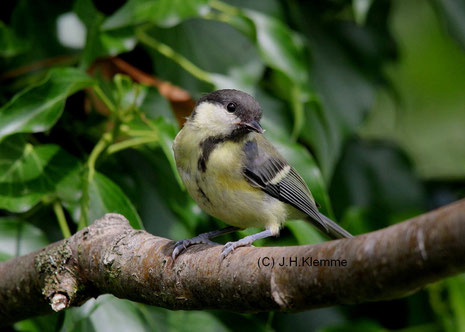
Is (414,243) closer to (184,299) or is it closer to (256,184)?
(184,299)

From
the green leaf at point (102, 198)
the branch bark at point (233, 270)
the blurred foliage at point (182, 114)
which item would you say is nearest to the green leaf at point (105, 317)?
the blurred foliage at point (182, 114)

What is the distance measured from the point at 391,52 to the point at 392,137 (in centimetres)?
55

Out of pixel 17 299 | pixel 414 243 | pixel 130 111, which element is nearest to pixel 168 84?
pixel 130 111

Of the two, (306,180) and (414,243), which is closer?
(414,243)

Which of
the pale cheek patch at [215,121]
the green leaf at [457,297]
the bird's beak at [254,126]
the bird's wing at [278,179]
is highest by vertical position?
the pale cheek patch at [215,121]

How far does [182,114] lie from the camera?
253cm

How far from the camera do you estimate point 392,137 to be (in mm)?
3426

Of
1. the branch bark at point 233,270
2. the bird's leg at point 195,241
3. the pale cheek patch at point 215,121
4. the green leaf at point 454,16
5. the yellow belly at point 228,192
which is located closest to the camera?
the branch bark at point 233,270

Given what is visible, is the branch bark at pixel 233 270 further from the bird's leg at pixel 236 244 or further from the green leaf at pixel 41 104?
the green leaf at pixel 41 104

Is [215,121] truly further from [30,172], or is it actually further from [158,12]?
[30,172]

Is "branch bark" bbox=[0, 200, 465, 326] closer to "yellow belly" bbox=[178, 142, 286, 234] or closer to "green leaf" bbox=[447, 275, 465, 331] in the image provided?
"yellow belly" bbox=[178, 142, 286, 234]

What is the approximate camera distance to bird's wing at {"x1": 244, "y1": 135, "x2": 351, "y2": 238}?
196cm

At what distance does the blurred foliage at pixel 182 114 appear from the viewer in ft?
Answer: 6.52

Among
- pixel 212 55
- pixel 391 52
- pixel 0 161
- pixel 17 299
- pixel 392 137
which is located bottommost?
pixel 17 299
